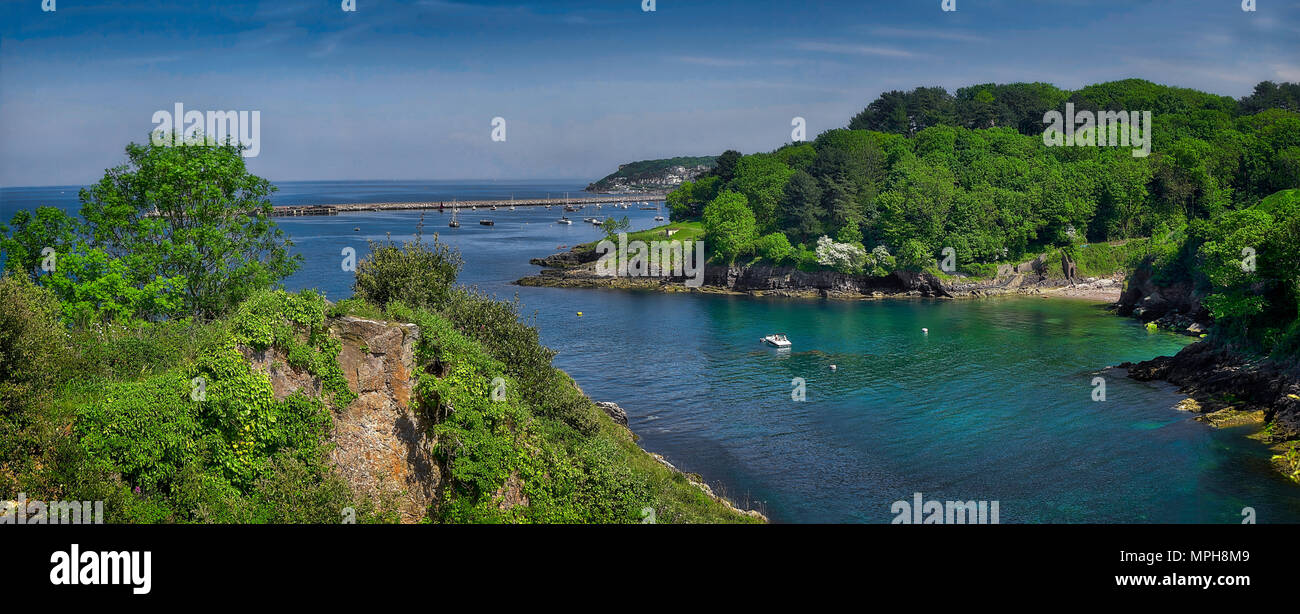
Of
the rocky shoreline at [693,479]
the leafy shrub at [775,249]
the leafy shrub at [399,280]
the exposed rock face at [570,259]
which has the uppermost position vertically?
the leafy shrub at [775,249]

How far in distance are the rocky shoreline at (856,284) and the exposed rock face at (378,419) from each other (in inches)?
3002

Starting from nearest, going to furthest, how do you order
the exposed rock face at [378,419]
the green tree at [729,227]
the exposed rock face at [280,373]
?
1. the exposed rock face at [280,373]
2. the exposed rock face at [378,419]
3. the green tree at [729,227]

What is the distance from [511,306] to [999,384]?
3371 cm

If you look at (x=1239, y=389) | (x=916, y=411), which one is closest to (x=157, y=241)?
(x=916, y=411)

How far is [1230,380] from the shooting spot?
44406mm

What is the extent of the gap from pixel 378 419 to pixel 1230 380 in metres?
44.2

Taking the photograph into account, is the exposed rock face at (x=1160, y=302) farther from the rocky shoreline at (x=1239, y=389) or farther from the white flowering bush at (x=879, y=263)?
the white flowering bush at (x=879, y=263)

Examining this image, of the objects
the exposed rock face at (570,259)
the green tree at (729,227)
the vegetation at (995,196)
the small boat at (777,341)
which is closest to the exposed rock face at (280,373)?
the small boat at (777,341)

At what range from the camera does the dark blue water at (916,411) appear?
33.3m

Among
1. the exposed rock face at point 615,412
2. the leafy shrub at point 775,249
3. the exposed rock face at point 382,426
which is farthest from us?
the leafy shrub at point 775,249

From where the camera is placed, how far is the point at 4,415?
15602 mm

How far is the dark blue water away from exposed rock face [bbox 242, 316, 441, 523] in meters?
15.8

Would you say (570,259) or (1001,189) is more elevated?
(1001,189)

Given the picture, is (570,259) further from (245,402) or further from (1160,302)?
(245,402)
